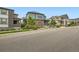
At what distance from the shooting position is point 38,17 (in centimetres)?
601

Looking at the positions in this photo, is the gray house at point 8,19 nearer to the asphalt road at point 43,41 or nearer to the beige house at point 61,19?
the asphalt road at point 43,41

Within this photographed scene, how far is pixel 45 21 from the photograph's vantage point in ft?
20.0

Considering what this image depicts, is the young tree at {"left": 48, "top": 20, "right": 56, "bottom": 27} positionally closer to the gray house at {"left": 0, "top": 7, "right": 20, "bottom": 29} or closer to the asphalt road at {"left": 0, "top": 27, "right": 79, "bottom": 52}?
the asphalt road at {"left": 0, "top": 27, "right": 79, "bottom": 52}

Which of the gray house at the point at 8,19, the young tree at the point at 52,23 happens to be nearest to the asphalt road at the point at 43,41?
the young tree at the point at 52,23

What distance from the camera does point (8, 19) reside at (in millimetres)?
6043

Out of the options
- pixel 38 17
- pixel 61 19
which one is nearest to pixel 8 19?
pixel 38 17

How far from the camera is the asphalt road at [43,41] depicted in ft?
17.3

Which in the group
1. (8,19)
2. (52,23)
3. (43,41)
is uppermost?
(8,19)

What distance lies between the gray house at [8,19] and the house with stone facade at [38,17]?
0.38m

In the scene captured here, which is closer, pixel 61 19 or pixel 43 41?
pixel 43 41

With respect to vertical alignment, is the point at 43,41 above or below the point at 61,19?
below

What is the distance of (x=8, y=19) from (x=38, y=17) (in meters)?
0.90

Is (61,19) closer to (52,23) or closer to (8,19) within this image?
(52,23)
